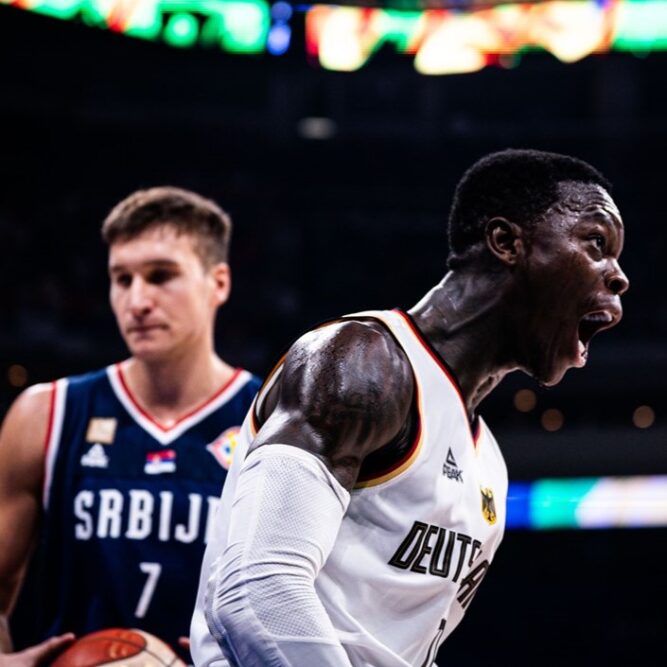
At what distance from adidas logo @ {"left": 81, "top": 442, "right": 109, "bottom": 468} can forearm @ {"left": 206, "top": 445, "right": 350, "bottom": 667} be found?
1.66m

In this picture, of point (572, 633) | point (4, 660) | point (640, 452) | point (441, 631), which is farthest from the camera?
point (572, 633)

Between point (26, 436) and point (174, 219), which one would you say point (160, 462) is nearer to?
point (26, 436)

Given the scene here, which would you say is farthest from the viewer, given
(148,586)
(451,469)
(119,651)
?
(148,586)

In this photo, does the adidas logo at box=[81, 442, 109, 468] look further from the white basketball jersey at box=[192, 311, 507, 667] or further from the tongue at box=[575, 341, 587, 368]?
the tongue at box=[575, 341, 587, 368]

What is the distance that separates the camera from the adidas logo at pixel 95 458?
3260 millimetres

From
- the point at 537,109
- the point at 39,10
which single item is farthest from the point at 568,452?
the point at 39,10

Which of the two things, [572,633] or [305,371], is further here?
[572,633]

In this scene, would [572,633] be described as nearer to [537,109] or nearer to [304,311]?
[304,311]

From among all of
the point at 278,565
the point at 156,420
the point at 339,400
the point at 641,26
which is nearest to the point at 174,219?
the point at 156,420

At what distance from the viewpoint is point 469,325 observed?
2119 mm

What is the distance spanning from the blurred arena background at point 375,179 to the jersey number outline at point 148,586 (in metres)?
7.90

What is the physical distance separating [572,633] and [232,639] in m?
11.4

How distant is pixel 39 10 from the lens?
9.98 m

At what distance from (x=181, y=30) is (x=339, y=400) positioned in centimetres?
989
